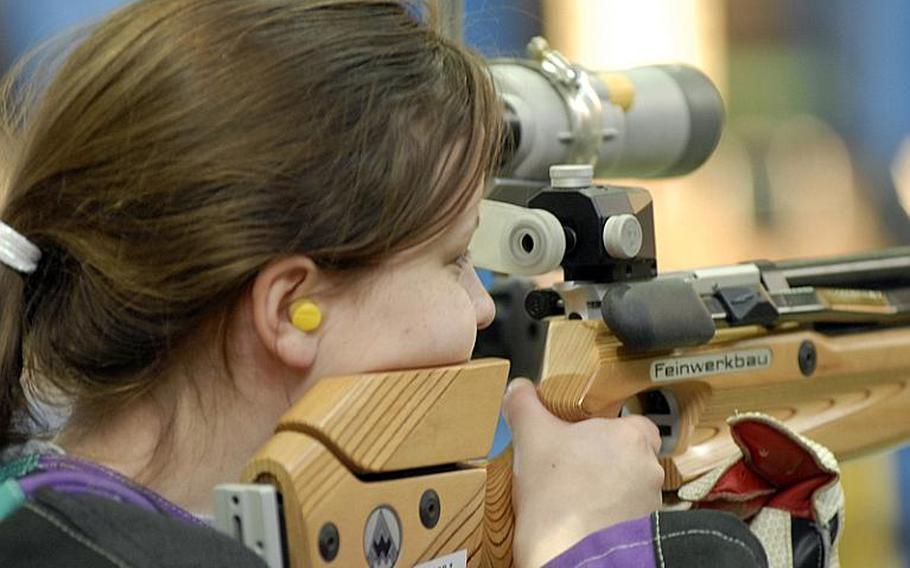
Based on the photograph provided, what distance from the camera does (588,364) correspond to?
1.15 meters

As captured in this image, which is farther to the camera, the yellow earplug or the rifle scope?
the rifle scope

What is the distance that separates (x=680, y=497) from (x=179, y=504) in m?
0.41

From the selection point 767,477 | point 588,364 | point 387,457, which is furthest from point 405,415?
point 767,477

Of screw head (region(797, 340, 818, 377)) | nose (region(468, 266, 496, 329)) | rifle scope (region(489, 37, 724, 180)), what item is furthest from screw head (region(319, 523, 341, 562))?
screw head (region(797, 340, 818, 377))

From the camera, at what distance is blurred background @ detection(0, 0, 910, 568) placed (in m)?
2.93

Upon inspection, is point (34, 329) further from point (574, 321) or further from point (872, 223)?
point (872, 223)

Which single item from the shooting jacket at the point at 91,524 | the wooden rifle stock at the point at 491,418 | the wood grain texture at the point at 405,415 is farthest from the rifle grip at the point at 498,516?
the shooting jacket at the point at 91,524

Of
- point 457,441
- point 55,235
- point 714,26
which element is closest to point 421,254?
point 457,441

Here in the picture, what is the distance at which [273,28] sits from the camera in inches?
37.6

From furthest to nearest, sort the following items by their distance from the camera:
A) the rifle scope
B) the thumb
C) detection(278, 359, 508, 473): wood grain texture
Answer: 1. the rifle scope
2. the thumb
3. detection(278, 359, 508, 473): wood grain texture

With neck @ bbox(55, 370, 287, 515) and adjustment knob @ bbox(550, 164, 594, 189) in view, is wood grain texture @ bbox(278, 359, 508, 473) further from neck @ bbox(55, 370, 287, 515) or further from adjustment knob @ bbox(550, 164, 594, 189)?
adjustment knob @ bbox(550, 164, 594, 189)

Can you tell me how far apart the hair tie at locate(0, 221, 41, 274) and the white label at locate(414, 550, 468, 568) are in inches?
12.0

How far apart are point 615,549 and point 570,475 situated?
0.10 metres

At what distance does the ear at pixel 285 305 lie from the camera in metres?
0.94
